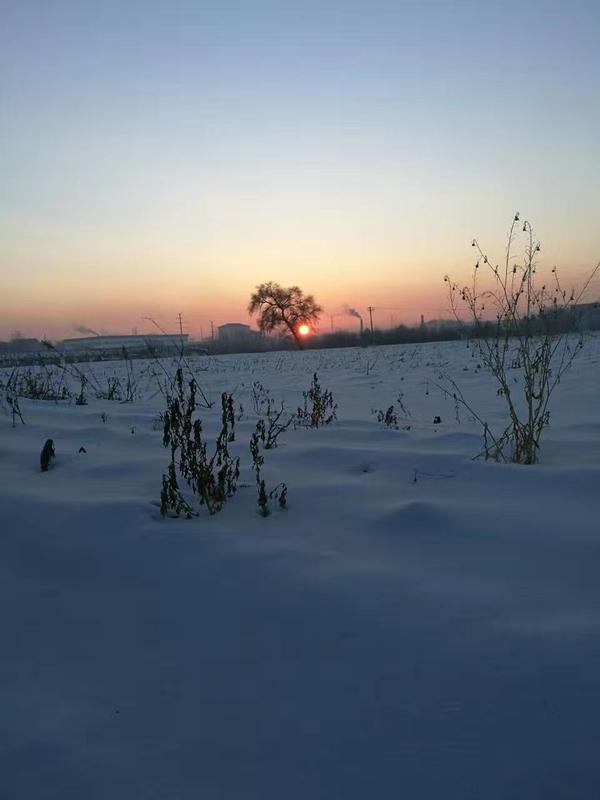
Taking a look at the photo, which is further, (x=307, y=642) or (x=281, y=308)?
(x=281, y=308)

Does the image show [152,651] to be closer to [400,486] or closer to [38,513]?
[38,513]

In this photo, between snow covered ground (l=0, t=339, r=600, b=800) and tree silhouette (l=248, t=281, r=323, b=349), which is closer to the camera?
snow covered ground (l=0, t=339, r=600, b=800)

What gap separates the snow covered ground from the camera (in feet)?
3.51

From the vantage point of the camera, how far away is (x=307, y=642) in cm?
145

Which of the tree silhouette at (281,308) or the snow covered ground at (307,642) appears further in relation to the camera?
the tree silhouette at (281,308)

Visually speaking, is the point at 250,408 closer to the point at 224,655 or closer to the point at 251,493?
the point at 251,493

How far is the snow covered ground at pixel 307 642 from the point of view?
3.51 ft

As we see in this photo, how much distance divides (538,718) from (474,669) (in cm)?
Result: 18

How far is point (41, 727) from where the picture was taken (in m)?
1.19

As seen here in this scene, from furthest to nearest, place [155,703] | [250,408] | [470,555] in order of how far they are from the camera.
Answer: [250,408]
[470,555]
[155,703]

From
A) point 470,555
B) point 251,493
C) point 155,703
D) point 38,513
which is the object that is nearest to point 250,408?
point 251,493

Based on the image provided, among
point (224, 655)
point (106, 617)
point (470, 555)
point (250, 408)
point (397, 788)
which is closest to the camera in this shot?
point (397, 788)

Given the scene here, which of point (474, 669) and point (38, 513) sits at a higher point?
point (38, 513)

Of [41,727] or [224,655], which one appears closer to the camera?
[41,727]
